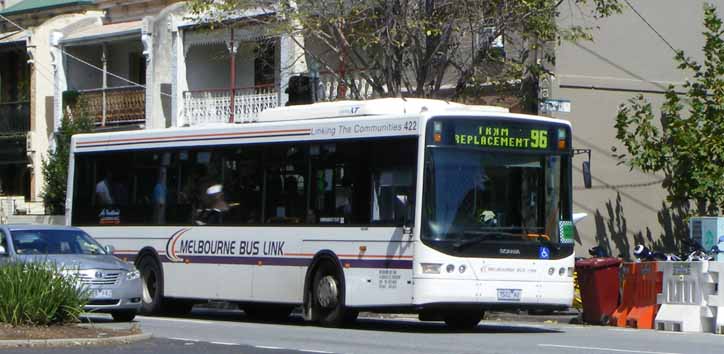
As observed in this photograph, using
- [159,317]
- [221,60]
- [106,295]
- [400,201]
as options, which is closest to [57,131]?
[221,60]

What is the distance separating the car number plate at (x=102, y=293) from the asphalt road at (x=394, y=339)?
1.47 feet

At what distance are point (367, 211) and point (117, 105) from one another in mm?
21728

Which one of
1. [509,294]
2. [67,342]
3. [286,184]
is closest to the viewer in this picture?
[67,342]

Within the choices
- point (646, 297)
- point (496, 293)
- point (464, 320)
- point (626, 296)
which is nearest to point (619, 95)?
point (626, 296)

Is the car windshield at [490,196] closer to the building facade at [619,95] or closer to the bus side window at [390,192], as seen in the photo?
the bus side window at [390,192]

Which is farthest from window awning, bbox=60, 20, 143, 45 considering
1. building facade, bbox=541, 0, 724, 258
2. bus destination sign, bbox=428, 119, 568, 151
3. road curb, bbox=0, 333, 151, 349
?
road curb, bbox=0, 333, 151, 349

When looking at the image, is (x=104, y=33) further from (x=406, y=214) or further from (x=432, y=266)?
(x=432, y=266)

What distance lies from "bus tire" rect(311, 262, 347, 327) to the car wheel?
279cm

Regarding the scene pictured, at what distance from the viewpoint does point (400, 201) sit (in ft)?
59.4

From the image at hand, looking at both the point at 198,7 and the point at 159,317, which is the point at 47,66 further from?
the point at 159,317

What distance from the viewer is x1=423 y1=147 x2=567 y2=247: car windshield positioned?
1775 cm

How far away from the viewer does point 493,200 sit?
1808 cm

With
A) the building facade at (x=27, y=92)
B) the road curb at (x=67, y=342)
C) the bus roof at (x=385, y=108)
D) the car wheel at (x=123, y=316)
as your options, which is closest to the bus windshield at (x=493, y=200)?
the bus roof at (x=385, y=108)

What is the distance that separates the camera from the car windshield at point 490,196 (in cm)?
1775
